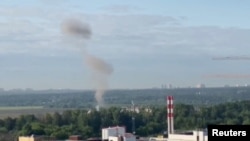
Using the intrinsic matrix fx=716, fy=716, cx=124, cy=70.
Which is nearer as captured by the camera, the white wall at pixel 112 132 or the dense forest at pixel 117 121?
the white wall at pixel 112 132

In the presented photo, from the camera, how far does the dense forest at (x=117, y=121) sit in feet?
181

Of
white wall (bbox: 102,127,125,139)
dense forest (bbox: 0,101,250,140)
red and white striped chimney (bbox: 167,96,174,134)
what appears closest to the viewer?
white wall (bbox: 102,127,125,139)

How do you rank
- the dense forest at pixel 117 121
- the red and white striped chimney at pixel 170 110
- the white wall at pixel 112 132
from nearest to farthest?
the white wall at pixel 112 132
the red and white striped chimney at pixel 170 110
the dense forest at pixel 117 121

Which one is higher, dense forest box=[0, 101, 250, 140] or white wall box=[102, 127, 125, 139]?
dense forest box=[0, 101, 250, 140]

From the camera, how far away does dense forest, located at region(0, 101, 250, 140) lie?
55250mm

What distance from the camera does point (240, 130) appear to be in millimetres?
11312

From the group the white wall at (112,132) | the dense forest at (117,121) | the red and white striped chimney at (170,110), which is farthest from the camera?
the dense forest at (117,121)

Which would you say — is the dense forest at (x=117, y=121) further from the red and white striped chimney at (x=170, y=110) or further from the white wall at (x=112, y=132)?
the white wall at (x=112, y=132)

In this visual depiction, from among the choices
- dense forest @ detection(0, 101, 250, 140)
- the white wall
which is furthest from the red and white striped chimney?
dense forest @ detection(0, 101, 250, 140)

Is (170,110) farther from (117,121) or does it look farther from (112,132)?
(117,121)

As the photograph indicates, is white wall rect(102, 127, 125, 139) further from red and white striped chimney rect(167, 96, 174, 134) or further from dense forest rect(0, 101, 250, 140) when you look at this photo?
dense forest rect(0, 101, 250, 140)

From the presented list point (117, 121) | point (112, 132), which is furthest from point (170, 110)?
point (117, 121)

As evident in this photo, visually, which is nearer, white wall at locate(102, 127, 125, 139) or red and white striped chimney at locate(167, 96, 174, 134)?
white wall at locate(102, 127, 125, 139)

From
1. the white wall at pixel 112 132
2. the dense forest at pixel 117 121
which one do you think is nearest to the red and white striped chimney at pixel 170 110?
the white wall at pixel 112 132
